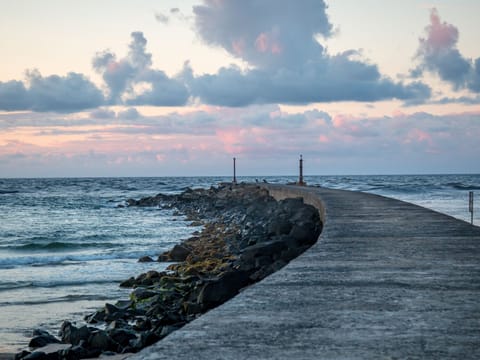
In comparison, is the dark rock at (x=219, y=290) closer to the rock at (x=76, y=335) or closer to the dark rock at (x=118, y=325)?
the dark rock at (x=118, y=325)

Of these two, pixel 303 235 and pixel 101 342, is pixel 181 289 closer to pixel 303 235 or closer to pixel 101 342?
pixel 303 235

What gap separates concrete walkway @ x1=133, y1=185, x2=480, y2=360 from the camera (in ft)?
8.87

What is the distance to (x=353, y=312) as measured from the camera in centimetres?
344

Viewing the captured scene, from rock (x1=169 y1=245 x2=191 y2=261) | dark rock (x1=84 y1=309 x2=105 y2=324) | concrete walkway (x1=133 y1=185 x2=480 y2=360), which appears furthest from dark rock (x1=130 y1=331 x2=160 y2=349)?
rock (x1=169 y1=245 x2=191 y2=261)

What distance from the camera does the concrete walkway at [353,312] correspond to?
8.87ft

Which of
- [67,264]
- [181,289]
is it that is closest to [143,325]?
[181,289]

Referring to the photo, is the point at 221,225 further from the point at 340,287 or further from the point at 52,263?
the point at 340,287

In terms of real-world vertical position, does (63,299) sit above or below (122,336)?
below

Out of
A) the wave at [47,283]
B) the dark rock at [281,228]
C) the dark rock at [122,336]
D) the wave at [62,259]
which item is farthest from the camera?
the wave at [62,259]

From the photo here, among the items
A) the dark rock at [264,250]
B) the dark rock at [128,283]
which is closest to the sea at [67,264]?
the dark rock at [128,283]

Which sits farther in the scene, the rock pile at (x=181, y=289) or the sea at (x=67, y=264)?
the sea at (x=67, y=264)

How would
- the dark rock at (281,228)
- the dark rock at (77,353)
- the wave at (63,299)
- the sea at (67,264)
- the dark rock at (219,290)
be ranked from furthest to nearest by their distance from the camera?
the dark rock at (281,228)
the wave at (63,299)
the sea at (67,264)
the dark rock at (219,290)
the dark rock at (77,353)

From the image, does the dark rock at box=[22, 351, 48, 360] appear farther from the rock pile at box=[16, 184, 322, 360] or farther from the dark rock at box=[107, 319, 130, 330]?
the dark rock at box=[107, 319, 130, 330]

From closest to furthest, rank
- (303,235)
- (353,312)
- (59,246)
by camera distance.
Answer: (353,312) → (303,235) → (59,246)
